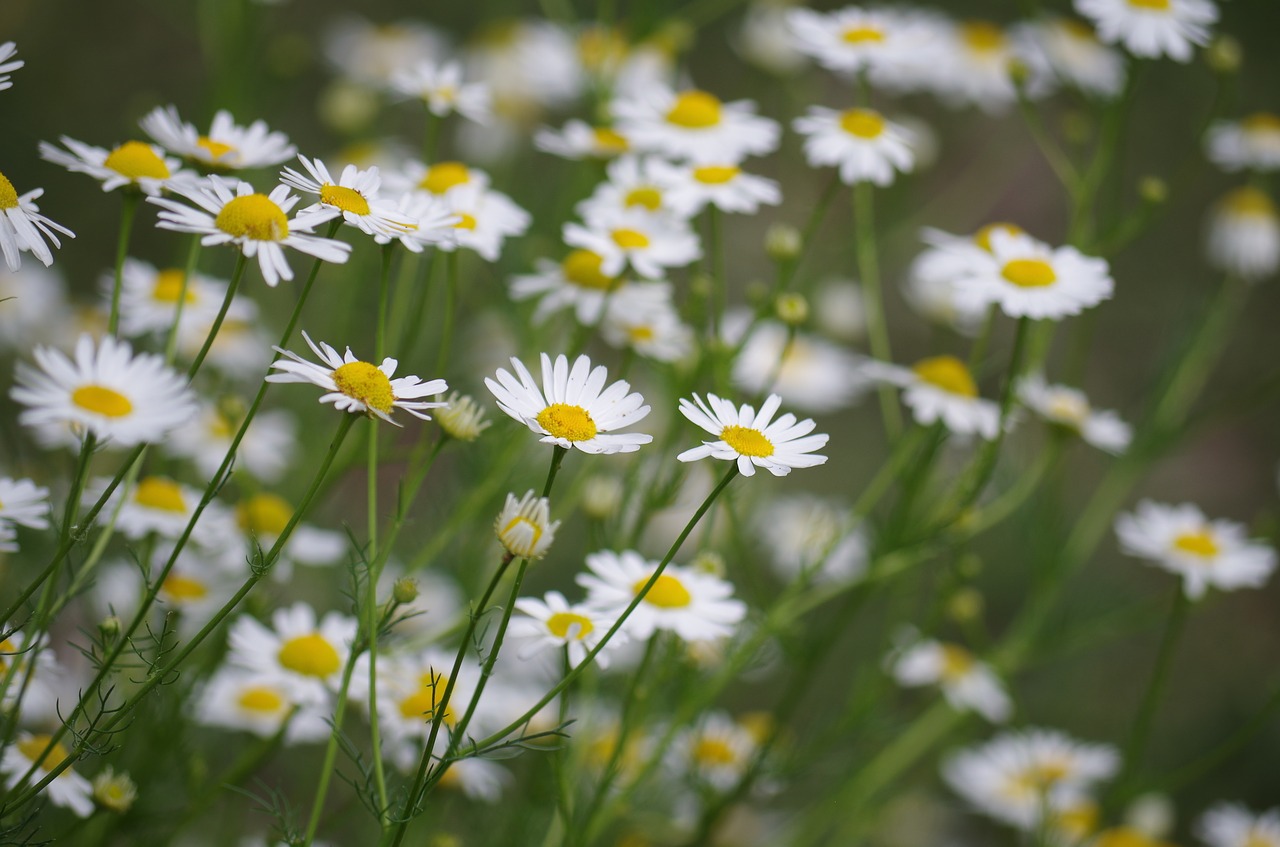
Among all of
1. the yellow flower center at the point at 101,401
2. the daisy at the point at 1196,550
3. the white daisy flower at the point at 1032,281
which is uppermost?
the white daisy flower at the point at 1032,281

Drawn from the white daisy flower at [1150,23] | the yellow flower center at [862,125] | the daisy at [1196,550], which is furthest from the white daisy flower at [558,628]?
the white daisy flower at [1150,23]

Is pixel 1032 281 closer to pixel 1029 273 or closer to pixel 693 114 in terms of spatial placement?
pixel 1029 273

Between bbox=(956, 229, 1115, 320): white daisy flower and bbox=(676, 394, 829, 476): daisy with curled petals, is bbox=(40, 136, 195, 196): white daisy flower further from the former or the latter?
bbox=(956, 229, 1115, 320): white daisy flower

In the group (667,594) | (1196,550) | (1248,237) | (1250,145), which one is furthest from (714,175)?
(1248,237)

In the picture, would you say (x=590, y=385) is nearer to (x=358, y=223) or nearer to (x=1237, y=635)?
(x=358, y=223)

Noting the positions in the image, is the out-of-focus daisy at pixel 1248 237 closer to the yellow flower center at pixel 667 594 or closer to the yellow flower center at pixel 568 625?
the yellow flower center at pixel 667 594

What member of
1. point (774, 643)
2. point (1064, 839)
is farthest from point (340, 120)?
point (1064, 839)
